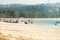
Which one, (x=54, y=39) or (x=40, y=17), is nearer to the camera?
(x=54, y=39)

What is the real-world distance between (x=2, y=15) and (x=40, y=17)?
35.7ft

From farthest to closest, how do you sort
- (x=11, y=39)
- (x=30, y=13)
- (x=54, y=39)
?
(x=30, y=13) → (x=54, y=39) → (x=11, y=39)

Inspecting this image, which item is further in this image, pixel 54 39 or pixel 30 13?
pixel 30 13

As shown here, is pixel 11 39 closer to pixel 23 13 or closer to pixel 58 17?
pixel 58 17

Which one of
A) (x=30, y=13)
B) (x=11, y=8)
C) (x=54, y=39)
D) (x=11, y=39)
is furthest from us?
(x=30, y=13)

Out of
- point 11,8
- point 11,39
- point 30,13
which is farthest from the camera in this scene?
point 30,13

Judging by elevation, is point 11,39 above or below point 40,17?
above

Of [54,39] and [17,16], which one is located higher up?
[54,39]

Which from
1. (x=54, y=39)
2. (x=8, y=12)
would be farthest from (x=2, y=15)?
(x=54, y=39)

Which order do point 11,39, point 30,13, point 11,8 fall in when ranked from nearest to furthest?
point 11,39, point 11,8, point 30,13

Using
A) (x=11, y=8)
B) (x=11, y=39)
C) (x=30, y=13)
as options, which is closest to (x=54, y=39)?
(x=11, y=39)

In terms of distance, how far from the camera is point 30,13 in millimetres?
65562

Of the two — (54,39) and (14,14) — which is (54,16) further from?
(54,39)

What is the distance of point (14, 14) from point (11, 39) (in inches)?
2007
